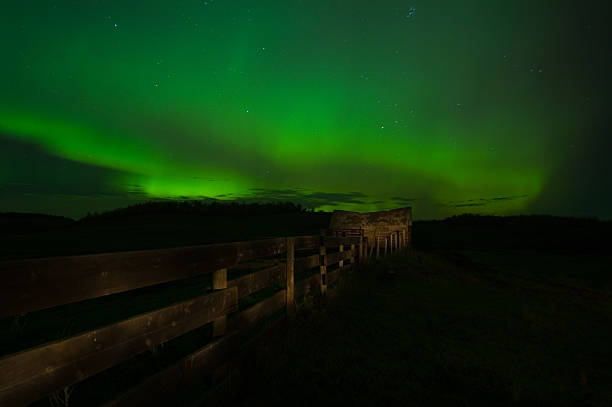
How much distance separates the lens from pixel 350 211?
35188mm

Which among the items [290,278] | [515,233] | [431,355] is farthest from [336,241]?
[515,233]

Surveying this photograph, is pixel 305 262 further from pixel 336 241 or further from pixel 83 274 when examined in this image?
pixel 83 274

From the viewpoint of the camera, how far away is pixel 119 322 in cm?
271

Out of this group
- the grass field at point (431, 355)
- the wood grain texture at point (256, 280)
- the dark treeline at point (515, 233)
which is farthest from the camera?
the dark treeline at point (515, 233)

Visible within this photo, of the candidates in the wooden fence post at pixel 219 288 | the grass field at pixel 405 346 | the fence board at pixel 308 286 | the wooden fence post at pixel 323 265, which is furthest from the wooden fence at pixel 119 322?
the wooden fence post at pixel 323 265

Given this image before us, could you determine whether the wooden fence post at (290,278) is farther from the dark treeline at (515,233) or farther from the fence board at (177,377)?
the dark treeline at (515,233)

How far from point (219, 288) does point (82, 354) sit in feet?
6.01

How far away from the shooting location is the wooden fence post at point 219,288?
407cm

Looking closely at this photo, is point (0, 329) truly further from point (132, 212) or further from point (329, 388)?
point (132, 212)

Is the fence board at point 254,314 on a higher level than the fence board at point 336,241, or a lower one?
lower

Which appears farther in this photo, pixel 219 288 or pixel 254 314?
pixel 254 314

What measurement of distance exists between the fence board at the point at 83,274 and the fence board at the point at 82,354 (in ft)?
0.81

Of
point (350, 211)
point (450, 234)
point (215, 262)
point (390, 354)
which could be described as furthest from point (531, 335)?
point (450, 234)

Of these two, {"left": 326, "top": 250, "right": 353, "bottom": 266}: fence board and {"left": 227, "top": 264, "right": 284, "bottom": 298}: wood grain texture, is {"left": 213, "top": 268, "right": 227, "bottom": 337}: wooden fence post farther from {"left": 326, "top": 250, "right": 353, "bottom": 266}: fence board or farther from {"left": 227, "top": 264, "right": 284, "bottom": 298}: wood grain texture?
{"left": 326, "top": 250, "right": 353, "bottom": 266}: fence board
